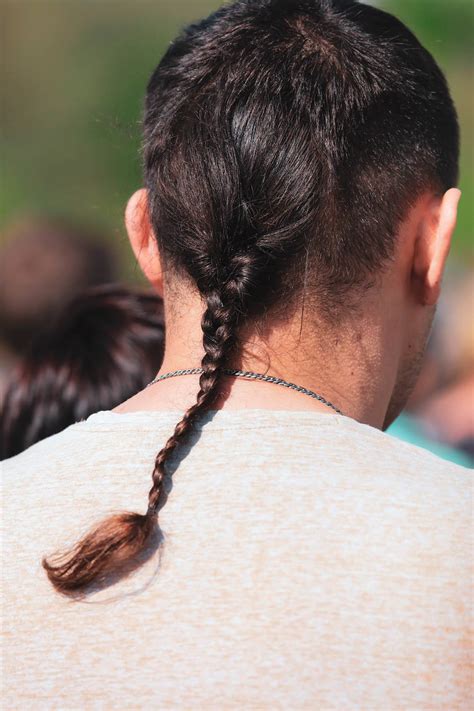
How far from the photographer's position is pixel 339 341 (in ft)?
4.17

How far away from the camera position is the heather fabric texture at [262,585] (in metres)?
1.01

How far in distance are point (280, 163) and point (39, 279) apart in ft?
8.98

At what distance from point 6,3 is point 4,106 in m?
0.62

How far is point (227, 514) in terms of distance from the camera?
1060mm

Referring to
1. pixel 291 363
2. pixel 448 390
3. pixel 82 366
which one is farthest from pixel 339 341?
pixel 448 390

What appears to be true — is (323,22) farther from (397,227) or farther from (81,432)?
(81,432)

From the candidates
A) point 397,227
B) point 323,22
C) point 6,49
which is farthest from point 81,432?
point 6,49

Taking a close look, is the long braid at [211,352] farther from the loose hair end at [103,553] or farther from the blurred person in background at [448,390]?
the blurred person in background at [448,390]

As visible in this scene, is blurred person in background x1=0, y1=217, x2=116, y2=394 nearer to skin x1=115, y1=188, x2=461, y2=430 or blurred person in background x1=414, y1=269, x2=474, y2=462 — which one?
blurred person in background x1=414, y1=269, x2=474, y2=462

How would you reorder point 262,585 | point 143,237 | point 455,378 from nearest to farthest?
point 262,585 < point 143,237 < point 455,378

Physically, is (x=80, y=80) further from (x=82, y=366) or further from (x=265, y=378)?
(x=265, y=378)

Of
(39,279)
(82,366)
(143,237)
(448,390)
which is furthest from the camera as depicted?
(39,279)

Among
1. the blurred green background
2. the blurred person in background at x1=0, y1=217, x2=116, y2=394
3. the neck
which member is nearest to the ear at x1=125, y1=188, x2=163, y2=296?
Result: the neck

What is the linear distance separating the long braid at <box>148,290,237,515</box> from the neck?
0.08ft
